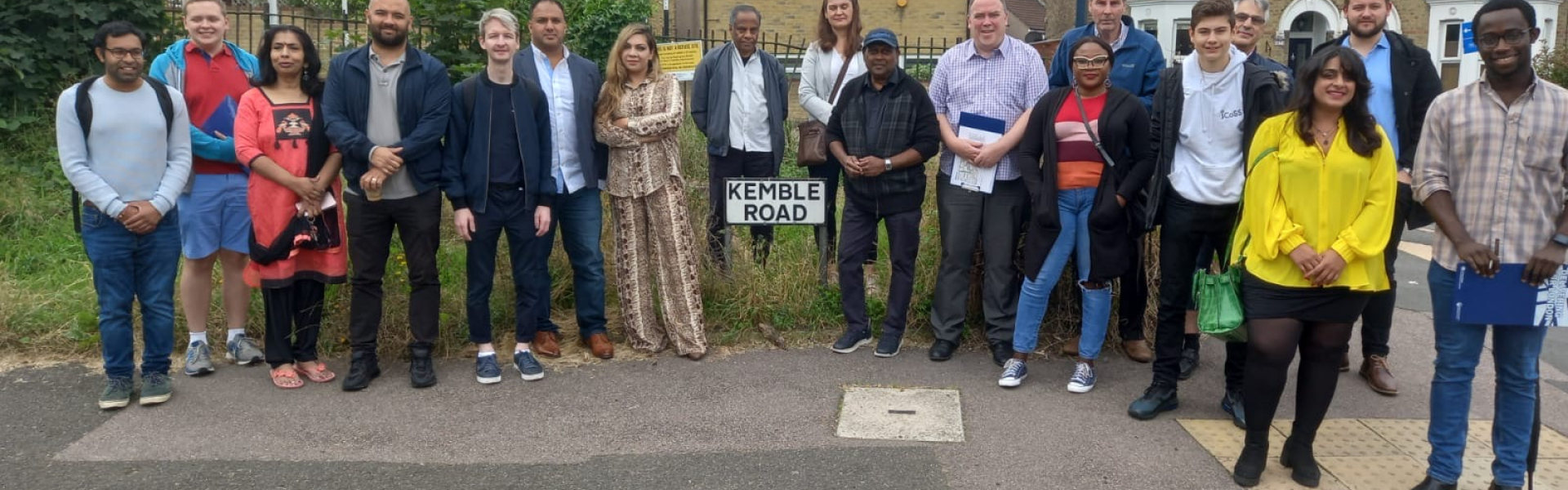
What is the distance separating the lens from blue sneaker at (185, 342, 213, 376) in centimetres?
557

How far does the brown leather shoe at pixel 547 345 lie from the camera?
5.97 meters

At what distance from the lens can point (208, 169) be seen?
552 centimetres

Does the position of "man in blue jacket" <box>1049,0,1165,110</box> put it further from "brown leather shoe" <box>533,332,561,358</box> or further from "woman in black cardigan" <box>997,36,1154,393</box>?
"brown leather shoe" <box>533,332,561,358</box>

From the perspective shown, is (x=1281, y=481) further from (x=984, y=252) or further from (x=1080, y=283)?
(x=984, y=252)

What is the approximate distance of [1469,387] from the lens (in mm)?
4070

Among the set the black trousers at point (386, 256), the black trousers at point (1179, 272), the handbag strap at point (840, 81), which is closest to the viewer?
the black trousers at point (1179, 272)

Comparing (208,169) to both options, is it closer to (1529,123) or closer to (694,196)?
(694,196)

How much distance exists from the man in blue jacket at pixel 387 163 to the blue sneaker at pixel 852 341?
204 centimetres

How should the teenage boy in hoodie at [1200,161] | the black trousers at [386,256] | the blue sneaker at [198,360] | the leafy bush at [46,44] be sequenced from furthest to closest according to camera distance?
the leafy bush at [46,44]
the blue sneaker at [198,360]
the black trousers at [386,256]
the teenage boy in hoodie at [1200,161]

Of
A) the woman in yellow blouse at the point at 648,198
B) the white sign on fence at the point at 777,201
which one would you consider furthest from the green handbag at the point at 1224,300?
the woman in yellow blouse at the point at 648,198

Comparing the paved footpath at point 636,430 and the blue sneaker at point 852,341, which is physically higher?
the blue sneaker at point 852,341

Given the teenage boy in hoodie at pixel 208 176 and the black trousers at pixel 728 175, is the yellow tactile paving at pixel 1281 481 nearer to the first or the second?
the black trousers at pixel 728 175

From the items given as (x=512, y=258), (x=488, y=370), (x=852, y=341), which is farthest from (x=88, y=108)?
(x=852, y=341)

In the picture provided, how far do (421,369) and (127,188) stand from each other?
1.48 m
